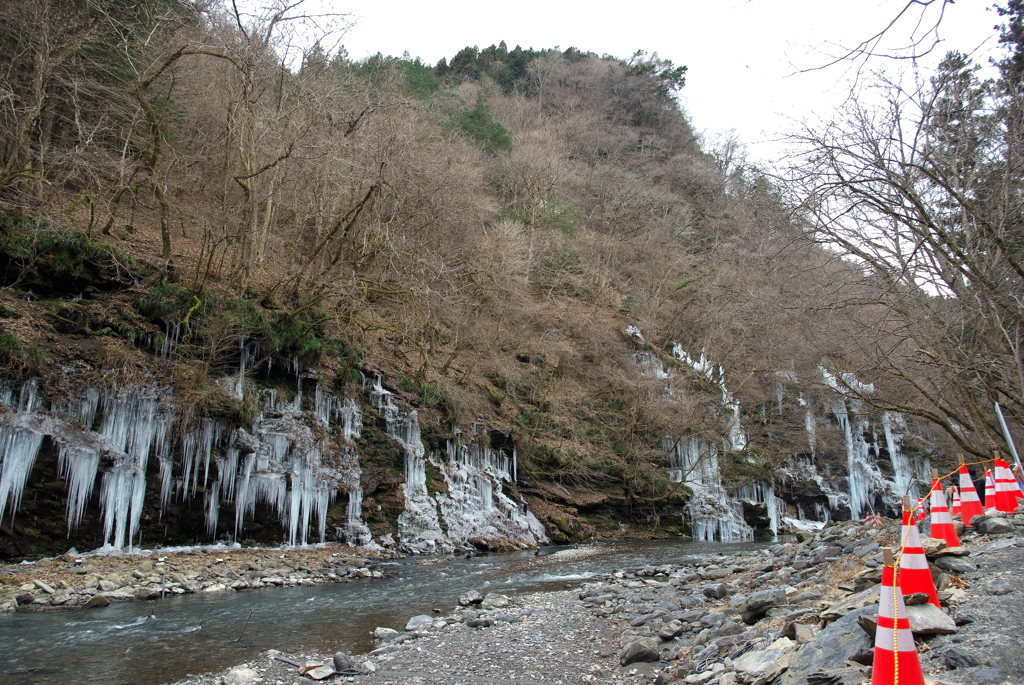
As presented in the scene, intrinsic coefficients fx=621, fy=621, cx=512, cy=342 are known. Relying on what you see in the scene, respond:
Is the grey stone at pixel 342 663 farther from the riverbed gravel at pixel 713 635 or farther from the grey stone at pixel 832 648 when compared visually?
the grey stone at pixel 832 648

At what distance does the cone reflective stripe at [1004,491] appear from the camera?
25.2 ft

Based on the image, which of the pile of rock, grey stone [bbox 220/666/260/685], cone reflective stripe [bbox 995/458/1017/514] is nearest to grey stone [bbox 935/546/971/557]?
cone reflective stripe [bbox 995/458/1017/514]

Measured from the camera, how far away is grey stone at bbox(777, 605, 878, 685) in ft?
10.1

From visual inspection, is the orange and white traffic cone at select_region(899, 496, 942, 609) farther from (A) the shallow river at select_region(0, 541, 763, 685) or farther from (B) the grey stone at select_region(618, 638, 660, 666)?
(A) the shallow river at select_region(0, 541, 763, 685)

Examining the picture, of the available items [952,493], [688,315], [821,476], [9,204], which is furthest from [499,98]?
[952,493]

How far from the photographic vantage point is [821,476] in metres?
23.7

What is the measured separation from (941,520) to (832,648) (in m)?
3.59

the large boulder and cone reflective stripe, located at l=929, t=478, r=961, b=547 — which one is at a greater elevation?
cone reflective stripe, located at l=929, t=478, r=961, b=547

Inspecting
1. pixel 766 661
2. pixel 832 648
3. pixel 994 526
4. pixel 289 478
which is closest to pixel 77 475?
pixel 289 478

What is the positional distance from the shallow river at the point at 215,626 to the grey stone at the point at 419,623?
16 centimetres

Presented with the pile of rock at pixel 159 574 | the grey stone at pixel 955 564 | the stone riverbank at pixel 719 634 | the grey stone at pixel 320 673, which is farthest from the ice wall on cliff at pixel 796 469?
the grey stone at pixel 320 673

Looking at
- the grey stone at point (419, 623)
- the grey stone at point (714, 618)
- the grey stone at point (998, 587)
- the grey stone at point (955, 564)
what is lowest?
the grey stone at point (419, 623)

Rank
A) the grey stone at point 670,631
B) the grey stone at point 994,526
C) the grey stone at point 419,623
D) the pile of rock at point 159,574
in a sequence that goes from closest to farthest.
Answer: the grey stone at point 670,631, the grey stone at point 994,526, the grey stone at point 419,623, the pile of rock at point 159,574

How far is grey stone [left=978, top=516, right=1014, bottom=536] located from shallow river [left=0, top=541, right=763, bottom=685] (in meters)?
5.16
